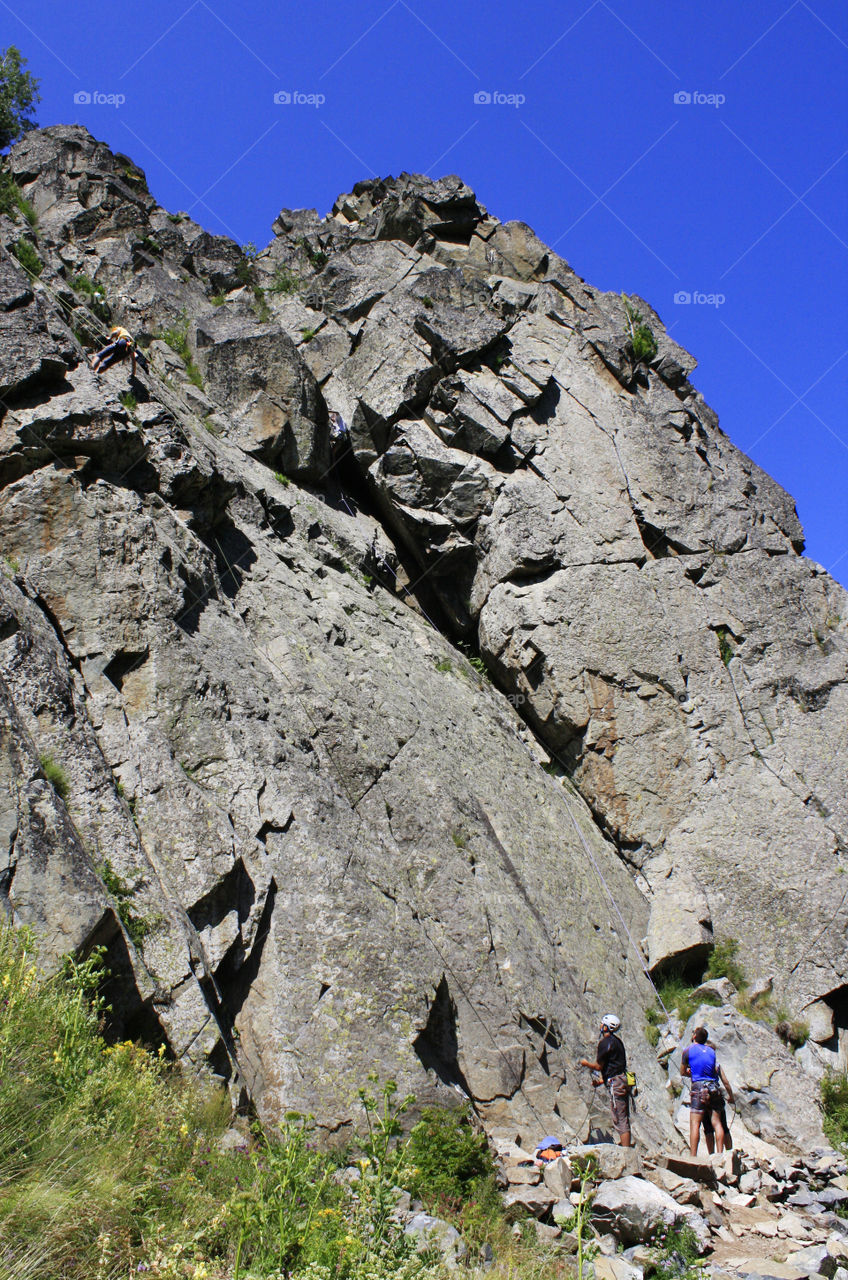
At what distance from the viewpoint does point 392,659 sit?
42.7ft

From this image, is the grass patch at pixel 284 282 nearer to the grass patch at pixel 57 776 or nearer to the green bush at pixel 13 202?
the green bush at pixel 13 202

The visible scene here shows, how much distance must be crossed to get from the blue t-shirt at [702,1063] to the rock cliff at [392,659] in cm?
125

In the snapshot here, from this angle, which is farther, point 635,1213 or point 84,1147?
point 635,1213

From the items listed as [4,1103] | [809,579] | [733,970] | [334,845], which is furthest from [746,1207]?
[809,579]

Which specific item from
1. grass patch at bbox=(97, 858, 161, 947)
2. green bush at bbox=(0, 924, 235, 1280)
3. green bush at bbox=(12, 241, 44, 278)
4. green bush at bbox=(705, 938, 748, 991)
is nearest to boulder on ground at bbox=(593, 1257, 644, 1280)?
green bush at bbox=(0, 924, 235, 1280)

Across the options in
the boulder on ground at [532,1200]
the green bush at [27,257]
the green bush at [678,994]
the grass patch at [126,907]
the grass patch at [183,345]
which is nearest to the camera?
the boulder on ground at [532,1200]

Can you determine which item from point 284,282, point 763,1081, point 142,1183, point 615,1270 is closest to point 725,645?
point 763,1081

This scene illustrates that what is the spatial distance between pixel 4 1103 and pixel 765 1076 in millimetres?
9655

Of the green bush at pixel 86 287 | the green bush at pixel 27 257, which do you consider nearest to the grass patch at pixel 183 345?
the green bush at pixel 86 287

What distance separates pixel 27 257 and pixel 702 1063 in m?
17.3

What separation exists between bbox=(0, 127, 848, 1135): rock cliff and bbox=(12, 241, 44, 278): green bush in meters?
0.09

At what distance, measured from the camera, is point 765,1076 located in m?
10.2

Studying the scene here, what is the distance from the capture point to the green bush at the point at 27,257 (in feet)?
47.2

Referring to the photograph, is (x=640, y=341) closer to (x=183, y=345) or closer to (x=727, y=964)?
(x=183, y=345)
